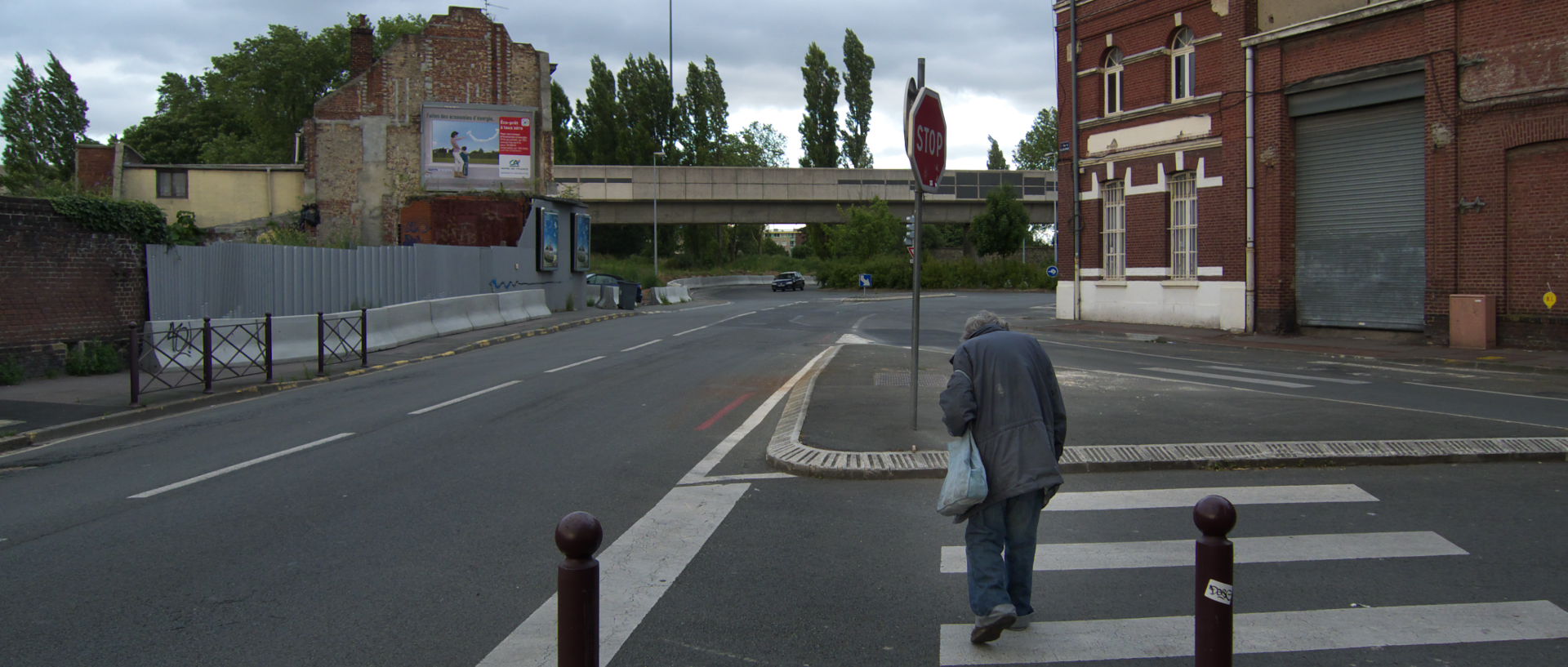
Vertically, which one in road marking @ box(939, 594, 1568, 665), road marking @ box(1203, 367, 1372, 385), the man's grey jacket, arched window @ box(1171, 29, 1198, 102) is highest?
arched window @ box(1171, 29, 1198, 102)

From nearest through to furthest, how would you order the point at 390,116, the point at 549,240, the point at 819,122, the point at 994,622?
the point at 994,622 → the point at 549,240 → the point at 390,116 → the point at 819,122

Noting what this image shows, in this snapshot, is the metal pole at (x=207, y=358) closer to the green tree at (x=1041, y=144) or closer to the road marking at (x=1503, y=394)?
the road marking at (x=1503, y=394)

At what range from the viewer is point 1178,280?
88.4ft

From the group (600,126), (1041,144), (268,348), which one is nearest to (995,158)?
(1041,144)

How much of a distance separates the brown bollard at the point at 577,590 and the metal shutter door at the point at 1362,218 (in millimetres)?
22762

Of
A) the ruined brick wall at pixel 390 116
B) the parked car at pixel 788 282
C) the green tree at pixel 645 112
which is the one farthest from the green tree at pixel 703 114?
the ruined brick wall at pixel 390 116

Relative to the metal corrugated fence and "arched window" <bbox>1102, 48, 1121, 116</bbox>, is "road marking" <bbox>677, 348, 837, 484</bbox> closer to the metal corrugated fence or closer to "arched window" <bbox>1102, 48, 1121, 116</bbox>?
the metal corrugated fence

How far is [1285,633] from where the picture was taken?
4668 millimetres

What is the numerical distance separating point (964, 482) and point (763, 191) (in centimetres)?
5338

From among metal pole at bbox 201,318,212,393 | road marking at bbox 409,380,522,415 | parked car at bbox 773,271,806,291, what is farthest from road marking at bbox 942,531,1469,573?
parked car at bbox 773,271,806,291

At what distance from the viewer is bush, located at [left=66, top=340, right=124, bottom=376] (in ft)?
51.4

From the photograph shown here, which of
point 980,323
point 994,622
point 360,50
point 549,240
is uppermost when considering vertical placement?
point 360,50

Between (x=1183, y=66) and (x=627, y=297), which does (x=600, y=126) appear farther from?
(x=1183, y=66)

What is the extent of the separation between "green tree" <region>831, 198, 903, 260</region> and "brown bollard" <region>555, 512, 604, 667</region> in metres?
60.8
